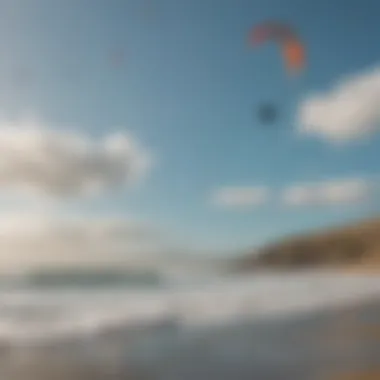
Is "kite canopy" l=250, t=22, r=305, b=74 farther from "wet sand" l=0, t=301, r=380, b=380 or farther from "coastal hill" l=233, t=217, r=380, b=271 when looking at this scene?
"wet sand" l=0, t=301, r=380, b=380

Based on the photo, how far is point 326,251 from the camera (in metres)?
1.66

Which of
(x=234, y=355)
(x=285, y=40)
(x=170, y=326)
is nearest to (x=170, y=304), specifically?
(x=170, y=326)

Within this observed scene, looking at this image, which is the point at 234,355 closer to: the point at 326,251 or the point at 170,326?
the point at 170,326

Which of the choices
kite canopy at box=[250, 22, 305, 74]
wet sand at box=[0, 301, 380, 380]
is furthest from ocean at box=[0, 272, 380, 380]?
kite canopy at box=[250, 22, 305, 74]

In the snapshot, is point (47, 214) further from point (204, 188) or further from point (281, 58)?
point (281, 58)

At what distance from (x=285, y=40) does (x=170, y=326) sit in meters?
0.76

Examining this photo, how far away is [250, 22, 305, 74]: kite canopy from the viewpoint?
1.66 metres

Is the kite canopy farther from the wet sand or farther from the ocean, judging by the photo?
the wet sand

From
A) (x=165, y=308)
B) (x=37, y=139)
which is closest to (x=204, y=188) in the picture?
(x=165, y=308)

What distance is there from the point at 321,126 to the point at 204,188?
1.10 ft

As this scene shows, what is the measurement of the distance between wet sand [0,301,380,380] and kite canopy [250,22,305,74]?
0.63m

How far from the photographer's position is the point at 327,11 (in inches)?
67.2

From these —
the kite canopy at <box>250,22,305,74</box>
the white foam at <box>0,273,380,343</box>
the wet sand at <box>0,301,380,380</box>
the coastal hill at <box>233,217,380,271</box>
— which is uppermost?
the kite canopy at <box>250,22,305,74</box>

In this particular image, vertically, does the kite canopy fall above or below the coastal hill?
above
